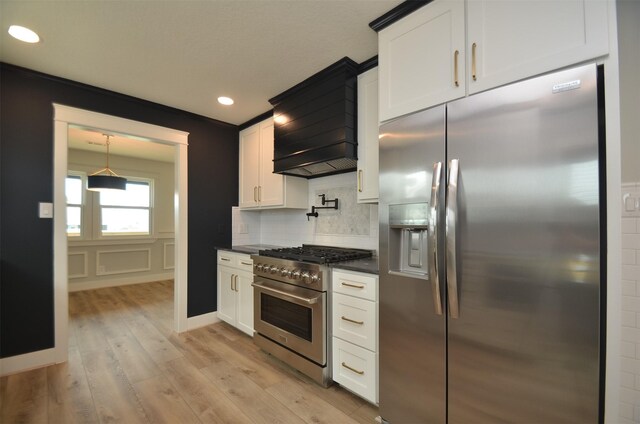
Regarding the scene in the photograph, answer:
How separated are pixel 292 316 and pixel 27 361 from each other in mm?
2276

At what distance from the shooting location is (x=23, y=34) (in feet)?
6.26

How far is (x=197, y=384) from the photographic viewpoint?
2.14 meters

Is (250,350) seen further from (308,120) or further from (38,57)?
(38,57)

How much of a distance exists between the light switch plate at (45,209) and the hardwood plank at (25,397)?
1308 millimetres

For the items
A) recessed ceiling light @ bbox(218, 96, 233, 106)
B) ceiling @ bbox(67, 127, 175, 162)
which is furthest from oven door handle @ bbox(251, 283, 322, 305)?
ceiling @ bbox(67, 127, 175, 162)

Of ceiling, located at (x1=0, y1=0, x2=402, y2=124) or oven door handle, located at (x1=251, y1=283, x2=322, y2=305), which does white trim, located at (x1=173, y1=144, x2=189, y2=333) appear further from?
oven door handle, located at (x1=251, y1=283, x2=322, y2=305)

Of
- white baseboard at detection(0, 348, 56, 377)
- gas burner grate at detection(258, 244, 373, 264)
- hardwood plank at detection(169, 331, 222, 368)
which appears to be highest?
gas burner grate at detection(258, 244, 373, 264)

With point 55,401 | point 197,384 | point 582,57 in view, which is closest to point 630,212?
point 582,57

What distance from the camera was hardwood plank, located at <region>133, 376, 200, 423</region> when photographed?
69.7 inches

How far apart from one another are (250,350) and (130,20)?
9.19ft

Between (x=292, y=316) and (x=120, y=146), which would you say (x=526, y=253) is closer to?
(x=292, y=316)

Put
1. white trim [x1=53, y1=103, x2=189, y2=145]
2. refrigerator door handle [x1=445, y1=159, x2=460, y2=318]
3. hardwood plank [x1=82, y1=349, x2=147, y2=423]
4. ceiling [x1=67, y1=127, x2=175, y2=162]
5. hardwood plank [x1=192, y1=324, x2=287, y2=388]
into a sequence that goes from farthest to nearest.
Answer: ceiling [x1=67, y1=127, x2=175, y2=162] → white trim [x1=53, y1=103, x2=189, y2=145] → hardwood plank [x1=192, y1=324, x2=287, y2=388] → hardwood plank [x1=82, y1=349, x2=147, y2=423] → refrigerator door handle [x1=445, y1=159, x2=460, y2=318]

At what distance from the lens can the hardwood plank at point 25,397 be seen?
5.79 ft

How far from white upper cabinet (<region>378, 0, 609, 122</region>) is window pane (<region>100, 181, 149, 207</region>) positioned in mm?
5663
